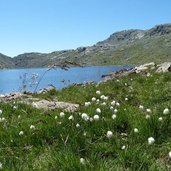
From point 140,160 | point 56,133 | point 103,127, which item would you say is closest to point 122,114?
point 103,127

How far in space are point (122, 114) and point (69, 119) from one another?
1424 millimetres

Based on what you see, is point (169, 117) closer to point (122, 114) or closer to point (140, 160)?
point (122, 114)

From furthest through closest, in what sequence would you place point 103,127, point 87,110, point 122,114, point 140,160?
point 87,110
point 122,114
point 103,127
point 140,160

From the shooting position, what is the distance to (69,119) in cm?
894

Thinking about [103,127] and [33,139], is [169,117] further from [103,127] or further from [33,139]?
[33,139]

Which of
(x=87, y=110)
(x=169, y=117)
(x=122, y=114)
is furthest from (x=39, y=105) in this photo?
(x=169, y=117)

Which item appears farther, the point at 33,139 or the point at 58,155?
the point at 33,139

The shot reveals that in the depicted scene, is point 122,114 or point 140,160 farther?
point 122,114

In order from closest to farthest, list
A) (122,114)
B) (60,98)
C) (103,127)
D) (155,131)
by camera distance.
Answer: (155,131), (103,127), (122,114), (60,98)

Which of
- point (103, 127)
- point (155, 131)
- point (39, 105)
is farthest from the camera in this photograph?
point (39, 105)

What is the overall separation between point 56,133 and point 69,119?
0.61 m

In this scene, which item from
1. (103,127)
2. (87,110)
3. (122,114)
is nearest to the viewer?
(103,127)

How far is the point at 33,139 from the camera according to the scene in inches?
332

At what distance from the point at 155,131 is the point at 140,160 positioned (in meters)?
1.76
